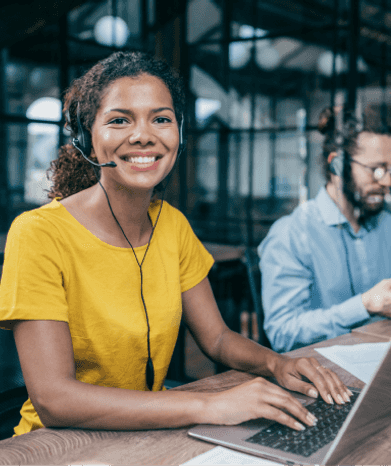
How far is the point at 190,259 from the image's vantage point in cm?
138

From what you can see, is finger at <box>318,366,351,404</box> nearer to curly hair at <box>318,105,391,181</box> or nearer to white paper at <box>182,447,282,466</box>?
white paper at <box>182,447,282,466</box>

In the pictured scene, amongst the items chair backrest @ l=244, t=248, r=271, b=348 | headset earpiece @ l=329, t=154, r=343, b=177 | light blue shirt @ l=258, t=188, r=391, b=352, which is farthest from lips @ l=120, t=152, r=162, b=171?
headset earpiece @ l=329, t=154, r=343, b=177

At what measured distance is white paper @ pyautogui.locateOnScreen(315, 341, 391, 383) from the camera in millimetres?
1185

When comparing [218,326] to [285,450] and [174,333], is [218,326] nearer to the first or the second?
[174,333]

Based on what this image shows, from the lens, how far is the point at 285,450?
0.76 metres

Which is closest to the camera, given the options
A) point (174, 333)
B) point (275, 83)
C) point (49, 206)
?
point (49, 206)

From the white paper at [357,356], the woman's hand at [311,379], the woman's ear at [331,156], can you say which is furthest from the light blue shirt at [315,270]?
the woman's hand at [311,379]

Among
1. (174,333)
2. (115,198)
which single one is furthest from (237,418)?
(115,198)

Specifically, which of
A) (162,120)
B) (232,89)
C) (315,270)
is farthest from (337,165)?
(232,89)

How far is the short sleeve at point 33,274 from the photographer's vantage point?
0.93 metres

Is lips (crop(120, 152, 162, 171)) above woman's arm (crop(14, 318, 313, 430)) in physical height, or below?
above

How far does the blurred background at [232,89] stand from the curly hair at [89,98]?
2571 millimetres

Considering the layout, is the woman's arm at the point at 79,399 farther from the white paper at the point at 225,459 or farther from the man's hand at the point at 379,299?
the man's hand at the point at 379,299

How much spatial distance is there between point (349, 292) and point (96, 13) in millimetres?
4441
